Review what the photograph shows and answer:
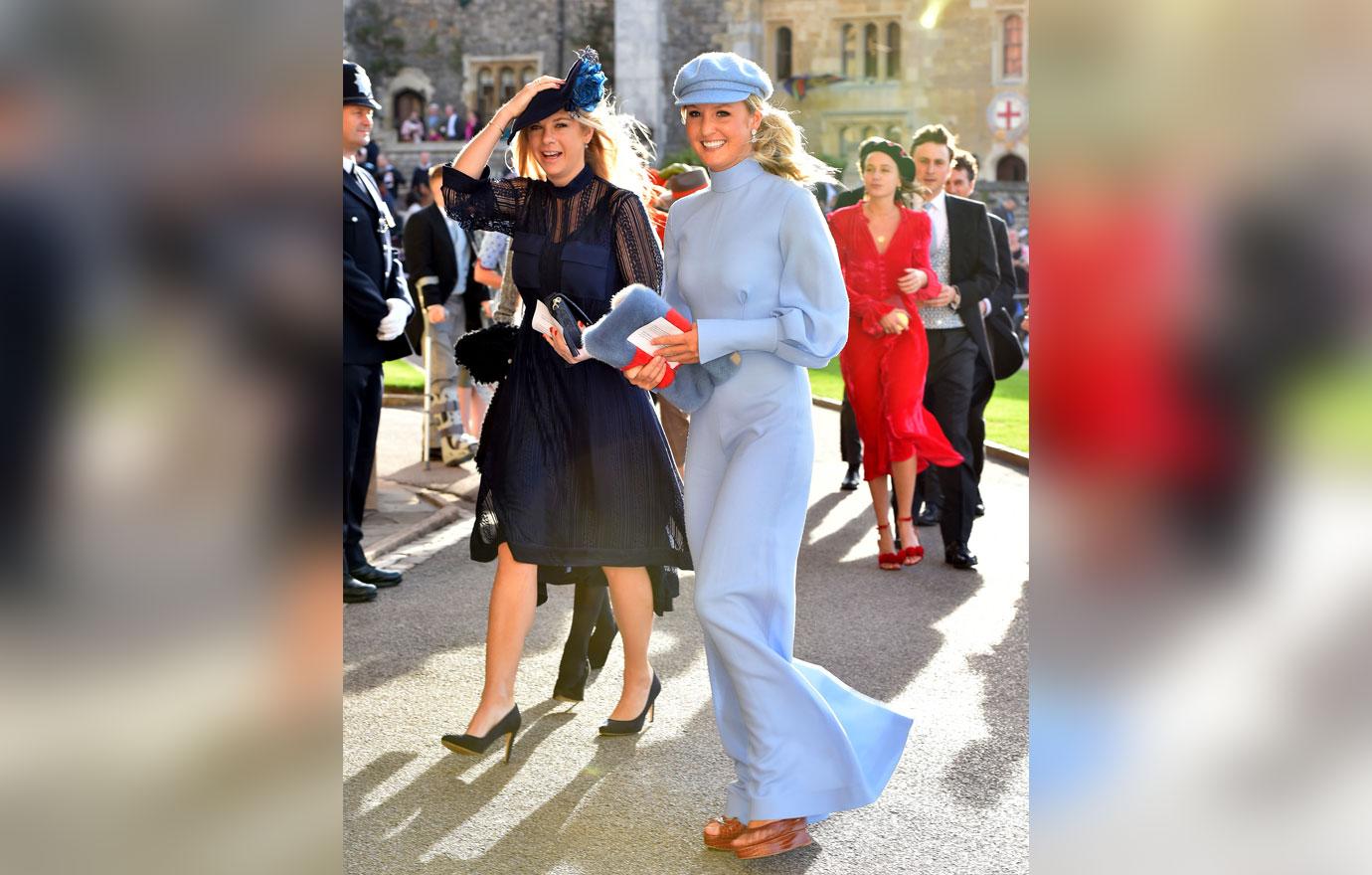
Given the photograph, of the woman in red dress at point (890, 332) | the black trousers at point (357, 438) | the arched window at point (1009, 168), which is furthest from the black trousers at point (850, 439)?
the arched window at point (1009, 168)

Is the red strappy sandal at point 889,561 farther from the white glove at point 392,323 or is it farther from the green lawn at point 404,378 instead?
the green lawn at point 404,378

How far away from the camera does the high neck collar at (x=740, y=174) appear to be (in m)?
4.09

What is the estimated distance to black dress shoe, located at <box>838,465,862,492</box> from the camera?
10.5 metres

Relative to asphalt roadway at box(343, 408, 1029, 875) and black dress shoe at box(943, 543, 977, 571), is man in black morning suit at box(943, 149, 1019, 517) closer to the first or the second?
black dress shoe at box(943, 543, 977, 571)

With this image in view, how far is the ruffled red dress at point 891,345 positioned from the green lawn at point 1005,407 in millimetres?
3122

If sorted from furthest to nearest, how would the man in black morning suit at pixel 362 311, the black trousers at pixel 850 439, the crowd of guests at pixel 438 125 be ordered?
the crowd of guests at pixel 438 125 → the black trousers at pixel 850 439 → the man in black morning suit at pixel 362 311

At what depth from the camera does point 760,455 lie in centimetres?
396

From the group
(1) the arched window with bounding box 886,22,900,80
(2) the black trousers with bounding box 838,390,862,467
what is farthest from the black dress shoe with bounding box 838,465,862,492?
(1) the arched window with bounding box 886,22,900,80

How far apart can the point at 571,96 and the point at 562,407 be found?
0.91 m

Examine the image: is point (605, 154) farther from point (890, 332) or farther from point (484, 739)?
point (890, 332)

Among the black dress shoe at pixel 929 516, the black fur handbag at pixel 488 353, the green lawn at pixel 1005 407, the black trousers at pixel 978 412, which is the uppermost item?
the black fur handbag at pixel 488 353
